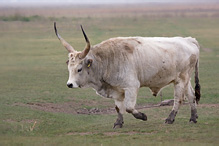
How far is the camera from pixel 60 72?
62.2 ft

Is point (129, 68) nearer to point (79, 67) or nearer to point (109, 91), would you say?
point (109, 91)

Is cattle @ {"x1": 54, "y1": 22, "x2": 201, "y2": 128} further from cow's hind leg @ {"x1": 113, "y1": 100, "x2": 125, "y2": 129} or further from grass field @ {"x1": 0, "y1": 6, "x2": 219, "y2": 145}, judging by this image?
grass field @ {"x1": 0, "y1": 6, "x2": 219, "y2": 145}

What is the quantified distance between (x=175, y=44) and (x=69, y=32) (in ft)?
43.7

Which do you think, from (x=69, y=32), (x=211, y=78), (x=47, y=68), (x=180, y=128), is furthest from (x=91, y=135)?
(x=69, y=32)

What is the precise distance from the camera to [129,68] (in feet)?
33.4

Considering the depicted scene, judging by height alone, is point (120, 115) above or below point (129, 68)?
below

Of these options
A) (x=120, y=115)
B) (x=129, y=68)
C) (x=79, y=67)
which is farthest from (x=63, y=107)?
→ (x=129, y=68)

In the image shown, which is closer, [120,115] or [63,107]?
[120,115]

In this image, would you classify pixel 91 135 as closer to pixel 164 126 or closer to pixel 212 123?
pixel 164 126

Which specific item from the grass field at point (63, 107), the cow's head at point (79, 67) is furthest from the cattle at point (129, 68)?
the grass field at point (63, 107)

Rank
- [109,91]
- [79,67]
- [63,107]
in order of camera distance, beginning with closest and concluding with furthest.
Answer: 1. [79,67]
2. [109,91]
3. [63,107]

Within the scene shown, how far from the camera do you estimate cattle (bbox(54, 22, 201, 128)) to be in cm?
1008

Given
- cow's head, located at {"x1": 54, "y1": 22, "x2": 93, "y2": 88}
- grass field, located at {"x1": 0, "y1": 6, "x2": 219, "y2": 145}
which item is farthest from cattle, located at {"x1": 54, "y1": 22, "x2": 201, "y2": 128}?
grass field, located at {"x1": 0, "y1": 6, "x2": 219, "y2": 145}

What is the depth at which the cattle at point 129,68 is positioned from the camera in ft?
33.1
